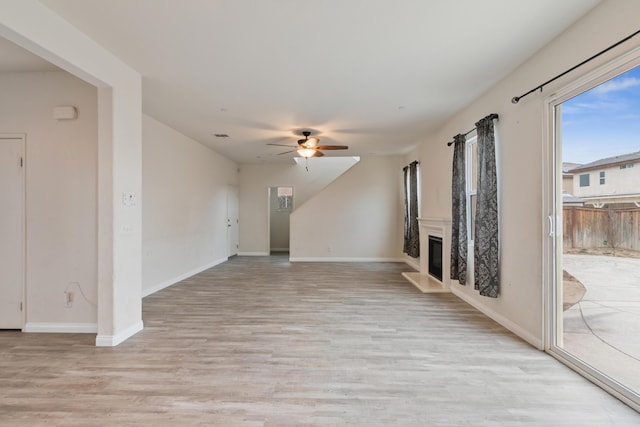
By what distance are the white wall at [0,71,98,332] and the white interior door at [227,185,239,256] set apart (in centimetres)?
487

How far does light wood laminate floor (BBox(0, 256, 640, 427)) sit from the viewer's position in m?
1.84

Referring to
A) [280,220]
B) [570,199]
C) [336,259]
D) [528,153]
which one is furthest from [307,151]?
[280,220]

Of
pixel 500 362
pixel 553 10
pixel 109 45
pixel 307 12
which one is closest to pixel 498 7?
pixel 553 10

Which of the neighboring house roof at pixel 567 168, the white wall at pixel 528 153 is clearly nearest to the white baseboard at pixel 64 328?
the white wall at pixel 528 153

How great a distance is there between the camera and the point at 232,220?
8.24 m

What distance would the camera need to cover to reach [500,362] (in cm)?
248

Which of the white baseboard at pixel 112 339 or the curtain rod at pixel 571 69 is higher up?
the curtain rod at pixel 571 69

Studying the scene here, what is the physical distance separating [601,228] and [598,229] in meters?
0.03

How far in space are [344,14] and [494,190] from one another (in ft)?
8.13

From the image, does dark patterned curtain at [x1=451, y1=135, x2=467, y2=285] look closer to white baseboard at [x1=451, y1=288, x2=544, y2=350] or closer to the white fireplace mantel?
white baseboard at [x1=451, y1=288, x2=544, y2=350]

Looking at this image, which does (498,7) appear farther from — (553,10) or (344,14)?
(344,14)

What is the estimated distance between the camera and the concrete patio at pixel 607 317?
6.91 ft

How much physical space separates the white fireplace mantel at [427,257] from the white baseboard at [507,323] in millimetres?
445

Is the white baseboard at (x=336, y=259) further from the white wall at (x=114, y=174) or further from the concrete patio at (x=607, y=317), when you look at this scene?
the concrete patio at (x=607, y=317)
